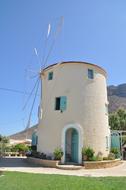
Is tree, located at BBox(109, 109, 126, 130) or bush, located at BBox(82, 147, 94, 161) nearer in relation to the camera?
bush, located at BBox(82, 147, 94, 161)

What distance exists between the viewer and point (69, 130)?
20.2 meters

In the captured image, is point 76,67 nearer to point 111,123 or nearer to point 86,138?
point 86,138

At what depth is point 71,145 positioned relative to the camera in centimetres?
1994

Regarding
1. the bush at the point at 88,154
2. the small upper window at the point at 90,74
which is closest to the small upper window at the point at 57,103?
the small upper window at the point at 90,74

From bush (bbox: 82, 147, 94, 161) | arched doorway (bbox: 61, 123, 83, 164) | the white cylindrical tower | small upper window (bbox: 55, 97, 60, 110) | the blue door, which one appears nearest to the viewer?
bush (bbox: 82, 147, 94, 161)

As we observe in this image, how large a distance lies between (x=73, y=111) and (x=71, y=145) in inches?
119

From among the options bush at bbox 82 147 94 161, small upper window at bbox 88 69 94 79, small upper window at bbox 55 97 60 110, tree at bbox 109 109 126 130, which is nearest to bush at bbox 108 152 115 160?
bush at bbox 82 147 94 161

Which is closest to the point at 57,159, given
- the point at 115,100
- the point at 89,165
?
the point at 89,165

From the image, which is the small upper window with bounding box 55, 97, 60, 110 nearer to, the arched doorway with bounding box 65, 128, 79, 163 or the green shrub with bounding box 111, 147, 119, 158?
the arched doorway with bounding box 65, 128, 79, 163

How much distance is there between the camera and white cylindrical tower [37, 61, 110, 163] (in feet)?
64.0

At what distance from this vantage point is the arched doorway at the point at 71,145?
19281mm

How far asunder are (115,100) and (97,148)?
104m

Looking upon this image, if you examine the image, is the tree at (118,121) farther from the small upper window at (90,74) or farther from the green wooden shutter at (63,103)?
the green wooden shutter at (63,103)

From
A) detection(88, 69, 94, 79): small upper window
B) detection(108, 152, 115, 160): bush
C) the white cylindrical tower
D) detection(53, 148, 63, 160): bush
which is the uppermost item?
detection(88, 69, 94, 79): small upper window
